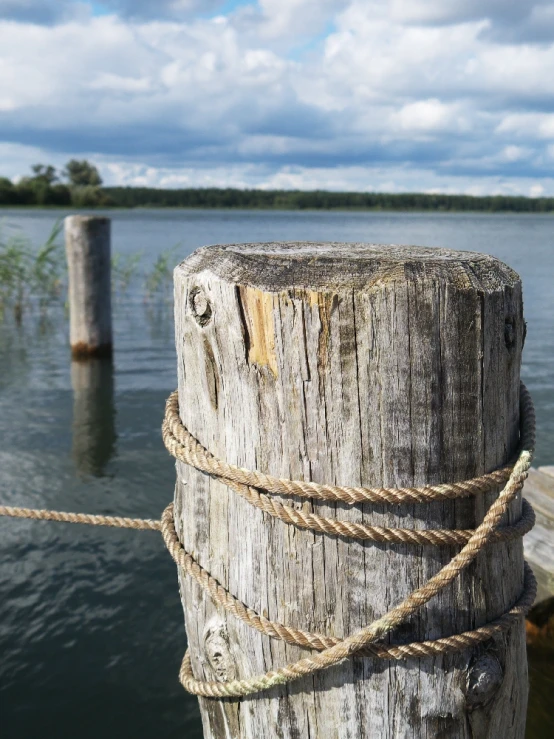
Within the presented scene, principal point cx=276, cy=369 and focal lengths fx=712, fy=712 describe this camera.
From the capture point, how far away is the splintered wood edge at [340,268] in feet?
4.37

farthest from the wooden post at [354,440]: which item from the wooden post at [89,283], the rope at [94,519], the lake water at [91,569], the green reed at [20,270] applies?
the green reed at [20,270]

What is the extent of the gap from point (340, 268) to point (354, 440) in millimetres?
329

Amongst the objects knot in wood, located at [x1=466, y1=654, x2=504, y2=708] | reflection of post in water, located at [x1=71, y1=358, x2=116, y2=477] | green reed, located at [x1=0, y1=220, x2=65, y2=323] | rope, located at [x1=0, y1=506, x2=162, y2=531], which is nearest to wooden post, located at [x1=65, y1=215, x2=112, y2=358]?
reflection of post in water, located at [x1=71, y1=358, x2=116, y2=477]

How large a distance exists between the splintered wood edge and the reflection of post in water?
5.08 meters

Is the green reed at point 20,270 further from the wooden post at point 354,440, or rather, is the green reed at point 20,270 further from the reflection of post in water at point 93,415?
the wooden post at point 354,440

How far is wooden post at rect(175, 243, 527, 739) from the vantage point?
1.33m

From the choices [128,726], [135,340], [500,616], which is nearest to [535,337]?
[135,340]

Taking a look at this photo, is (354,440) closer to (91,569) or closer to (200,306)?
(200,306)

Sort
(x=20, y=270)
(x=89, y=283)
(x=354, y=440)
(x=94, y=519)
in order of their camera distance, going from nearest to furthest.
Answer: (x=354, y=440), (x=94, y=519), (x=89, y=283), (x=20, y=270)

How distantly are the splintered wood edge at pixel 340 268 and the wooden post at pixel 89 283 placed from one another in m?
7.45

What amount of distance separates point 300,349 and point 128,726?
2.90 metres

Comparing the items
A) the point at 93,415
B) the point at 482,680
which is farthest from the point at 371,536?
the point at 93,415

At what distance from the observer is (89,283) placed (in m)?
8.73

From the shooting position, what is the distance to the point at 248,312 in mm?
1381
